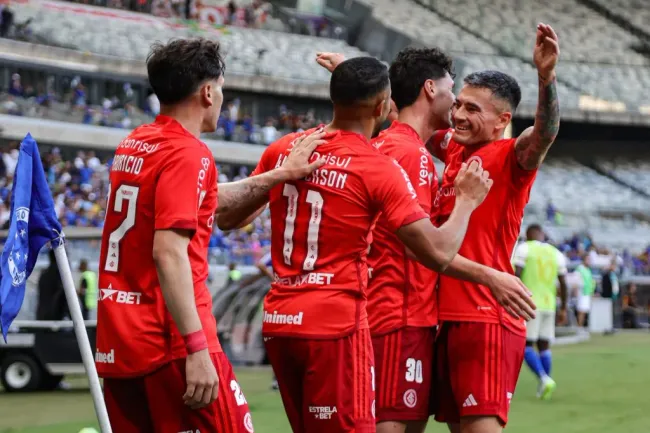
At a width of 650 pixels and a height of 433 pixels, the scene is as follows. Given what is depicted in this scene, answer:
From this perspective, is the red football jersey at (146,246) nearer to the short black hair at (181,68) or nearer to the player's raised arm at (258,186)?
the short black hair at (181,68)

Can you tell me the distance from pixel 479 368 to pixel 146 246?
77.4 inches

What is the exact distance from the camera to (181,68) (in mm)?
4316

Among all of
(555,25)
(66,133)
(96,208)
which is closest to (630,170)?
(555,25)

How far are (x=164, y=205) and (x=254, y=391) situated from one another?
10101 mm

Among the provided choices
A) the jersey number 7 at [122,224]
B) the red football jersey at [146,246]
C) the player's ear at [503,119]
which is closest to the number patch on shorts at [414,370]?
the player's ear at [503,119]

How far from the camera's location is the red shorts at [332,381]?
4715mm

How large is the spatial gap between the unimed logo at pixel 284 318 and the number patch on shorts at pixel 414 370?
2.92 ft

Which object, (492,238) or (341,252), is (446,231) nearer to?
(341,252)

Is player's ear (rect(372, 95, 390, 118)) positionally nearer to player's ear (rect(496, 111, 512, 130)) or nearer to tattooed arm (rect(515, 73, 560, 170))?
tattooed arm (rect(515, 73, 560, 170))

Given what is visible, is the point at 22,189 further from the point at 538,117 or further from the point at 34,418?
the point at 34,418

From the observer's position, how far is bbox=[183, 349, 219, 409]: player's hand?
4.03 m

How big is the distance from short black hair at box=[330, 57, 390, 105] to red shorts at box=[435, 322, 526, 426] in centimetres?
135

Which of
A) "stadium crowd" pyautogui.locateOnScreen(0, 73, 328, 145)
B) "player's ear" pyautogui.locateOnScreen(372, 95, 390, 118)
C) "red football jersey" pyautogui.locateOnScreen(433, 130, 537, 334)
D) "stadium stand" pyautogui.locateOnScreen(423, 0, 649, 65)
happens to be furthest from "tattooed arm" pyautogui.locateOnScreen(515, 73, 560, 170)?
"stadium stand" pyautogui.locateOnScreen(423, 0, 649, 65)

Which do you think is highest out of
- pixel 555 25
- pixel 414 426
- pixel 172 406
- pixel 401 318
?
pixel 172 406
